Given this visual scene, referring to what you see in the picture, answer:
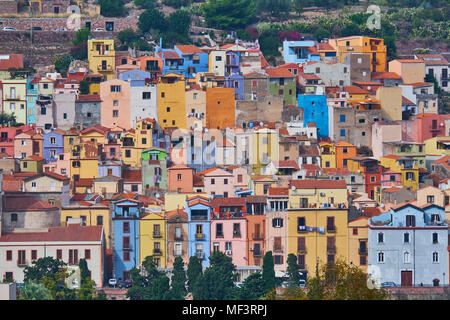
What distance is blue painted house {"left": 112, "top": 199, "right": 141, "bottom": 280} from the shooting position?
41.2 metres

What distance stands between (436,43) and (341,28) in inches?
187

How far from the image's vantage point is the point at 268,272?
3916cm

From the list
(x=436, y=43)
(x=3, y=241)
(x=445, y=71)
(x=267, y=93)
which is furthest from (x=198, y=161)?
(x=436, y=43)

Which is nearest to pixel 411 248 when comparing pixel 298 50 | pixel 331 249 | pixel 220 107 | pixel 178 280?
pixel 331 249

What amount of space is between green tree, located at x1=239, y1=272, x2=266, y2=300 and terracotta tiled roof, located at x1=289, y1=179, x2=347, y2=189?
4.05 meters

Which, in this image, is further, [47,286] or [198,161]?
[198,161]

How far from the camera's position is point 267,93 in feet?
170

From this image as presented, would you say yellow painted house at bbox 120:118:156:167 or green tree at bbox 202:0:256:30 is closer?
yellow painted house at bbox 120:118:156:167

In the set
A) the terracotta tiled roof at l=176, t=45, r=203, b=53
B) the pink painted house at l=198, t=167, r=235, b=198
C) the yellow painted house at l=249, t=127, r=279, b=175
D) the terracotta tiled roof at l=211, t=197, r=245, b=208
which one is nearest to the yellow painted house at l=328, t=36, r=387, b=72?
the terracotta tiled roof at l=176, t=45, r=203, b=53

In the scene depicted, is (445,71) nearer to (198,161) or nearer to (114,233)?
(198,161)

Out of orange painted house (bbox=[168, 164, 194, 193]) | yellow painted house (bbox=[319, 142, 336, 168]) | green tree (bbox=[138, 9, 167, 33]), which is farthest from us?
green tree (bbox=[138, 9, 167, 33])

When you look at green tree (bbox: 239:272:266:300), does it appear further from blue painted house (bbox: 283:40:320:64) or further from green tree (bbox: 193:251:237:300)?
blue painted house (bbox: 283:40:320:64)

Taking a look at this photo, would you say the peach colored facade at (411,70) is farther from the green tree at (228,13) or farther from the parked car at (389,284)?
the parked car at (389,284)

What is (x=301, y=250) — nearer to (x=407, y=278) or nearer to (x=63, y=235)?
(x=407, y=278)
